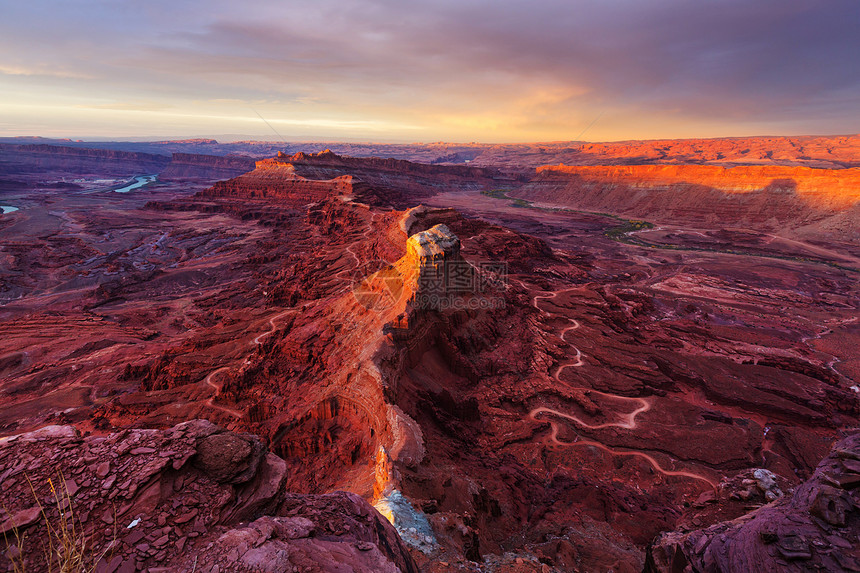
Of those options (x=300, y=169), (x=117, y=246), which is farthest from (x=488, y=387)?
(x=300, y=169)

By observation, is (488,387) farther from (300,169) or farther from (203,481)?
(300,169)

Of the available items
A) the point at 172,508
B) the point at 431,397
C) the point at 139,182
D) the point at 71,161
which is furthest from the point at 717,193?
the point at 71,161

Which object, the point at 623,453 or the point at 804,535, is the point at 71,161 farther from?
the point at 804,535

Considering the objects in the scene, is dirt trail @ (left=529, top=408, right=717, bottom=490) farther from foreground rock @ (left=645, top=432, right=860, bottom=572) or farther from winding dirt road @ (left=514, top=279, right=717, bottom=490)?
foreground rock @ (left=645, top=432, right=860, bottom=572)

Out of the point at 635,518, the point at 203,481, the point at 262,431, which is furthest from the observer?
the point at 262,431

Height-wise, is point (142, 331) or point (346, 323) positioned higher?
point (346, 323)

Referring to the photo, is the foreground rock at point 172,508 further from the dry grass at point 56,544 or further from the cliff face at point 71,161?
the cliff face at point 71,161

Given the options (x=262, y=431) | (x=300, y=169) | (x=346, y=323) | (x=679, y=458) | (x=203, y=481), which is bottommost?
(x=679, y=458)
